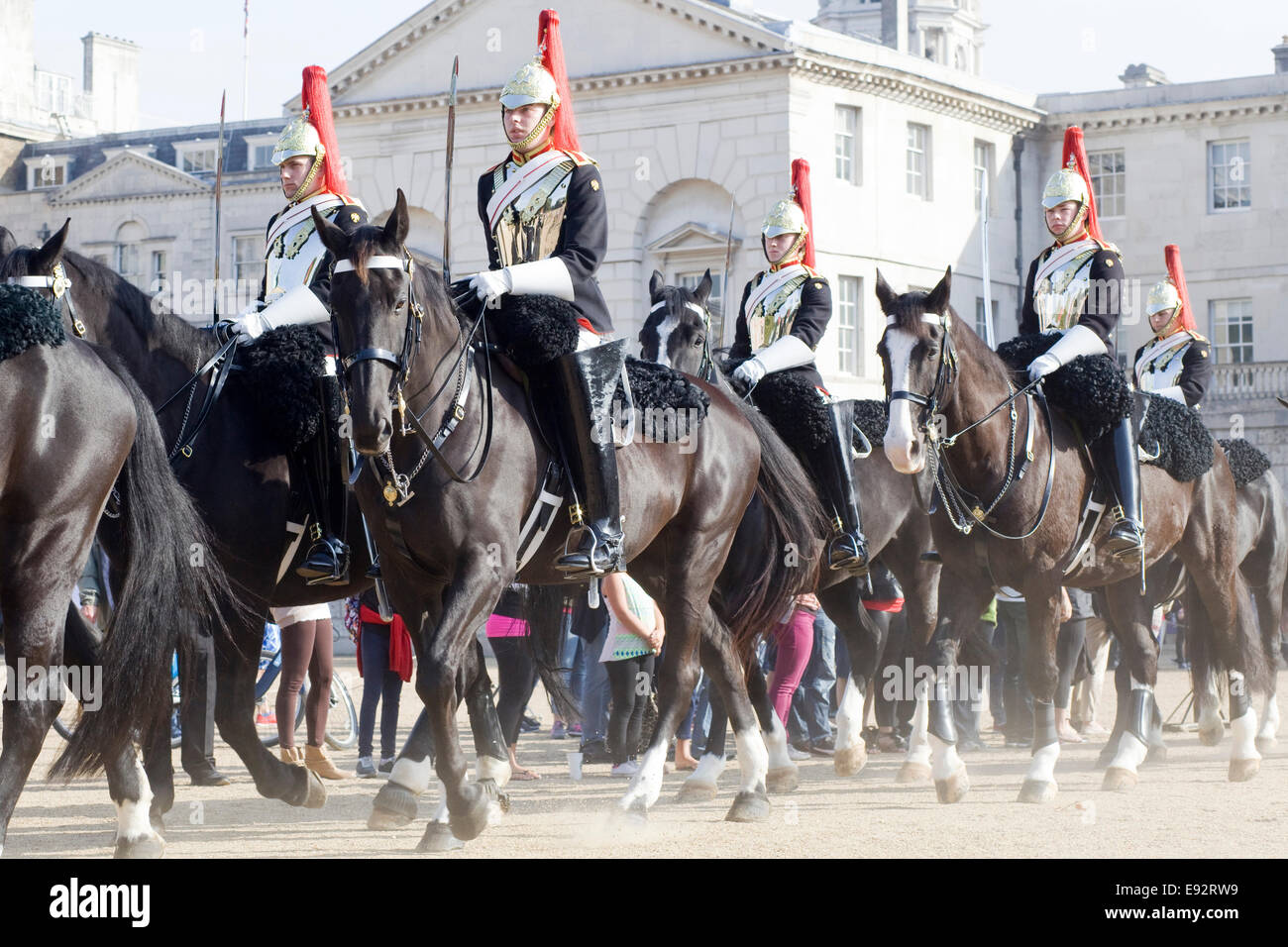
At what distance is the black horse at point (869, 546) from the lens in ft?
34.3

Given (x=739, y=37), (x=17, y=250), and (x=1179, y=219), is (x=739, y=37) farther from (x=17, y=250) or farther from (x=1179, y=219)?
(x=17, y=250)

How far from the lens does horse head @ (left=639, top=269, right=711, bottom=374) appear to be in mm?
10422

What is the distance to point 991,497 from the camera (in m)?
9.55

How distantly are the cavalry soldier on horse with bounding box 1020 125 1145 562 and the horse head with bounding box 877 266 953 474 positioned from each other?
103 cm

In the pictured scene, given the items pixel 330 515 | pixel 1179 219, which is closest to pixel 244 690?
pixel 330 515

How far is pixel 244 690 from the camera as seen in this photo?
841cm

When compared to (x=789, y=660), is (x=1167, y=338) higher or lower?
higher

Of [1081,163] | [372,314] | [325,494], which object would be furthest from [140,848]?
[1081,163]

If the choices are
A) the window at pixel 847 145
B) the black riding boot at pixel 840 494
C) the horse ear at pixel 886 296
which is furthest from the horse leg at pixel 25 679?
the window at pixel 847 145

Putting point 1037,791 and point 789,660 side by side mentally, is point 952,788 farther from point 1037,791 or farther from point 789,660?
point 789,660

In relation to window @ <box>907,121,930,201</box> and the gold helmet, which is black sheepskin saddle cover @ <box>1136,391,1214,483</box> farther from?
window @ <box>907,121,930,201</box>

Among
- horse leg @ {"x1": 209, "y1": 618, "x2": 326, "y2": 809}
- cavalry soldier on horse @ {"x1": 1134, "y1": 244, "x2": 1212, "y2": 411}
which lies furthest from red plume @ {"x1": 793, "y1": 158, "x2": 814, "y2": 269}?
horse leg @ {"x1": 209, "y1": 618, "x2": 326, "y2": 809}

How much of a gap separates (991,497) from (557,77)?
3.21 meters

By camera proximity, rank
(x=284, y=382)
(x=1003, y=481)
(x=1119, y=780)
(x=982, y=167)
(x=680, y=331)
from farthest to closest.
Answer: (x=982, y=167), (x=680, y=331), (x=1119, y=780), (x=1003, y=481), (x=284, y=382)
